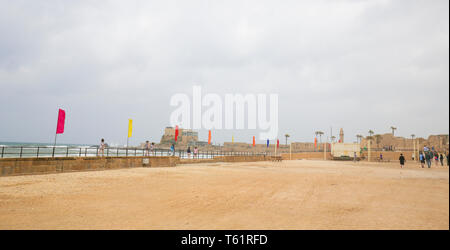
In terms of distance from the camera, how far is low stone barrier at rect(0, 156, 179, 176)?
33.1 feet

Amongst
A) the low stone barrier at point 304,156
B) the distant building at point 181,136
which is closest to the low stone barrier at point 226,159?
the low stone barrier at point 304,156

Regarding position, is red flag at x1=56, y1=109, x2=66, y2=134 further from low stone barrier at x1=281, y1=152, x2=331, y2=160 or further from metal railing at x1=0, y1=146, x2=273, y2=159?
low stone barrier at x1=281, y1=152, x2=331, y2=160

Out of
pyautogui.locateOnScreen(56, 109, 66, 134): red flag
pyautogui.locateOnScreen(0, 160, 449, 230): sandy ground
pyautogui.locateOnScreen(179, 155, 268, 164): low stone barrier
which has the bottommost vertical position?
pyautogui.locateOnScreen(179, 155, 268, 164): low stone barrier

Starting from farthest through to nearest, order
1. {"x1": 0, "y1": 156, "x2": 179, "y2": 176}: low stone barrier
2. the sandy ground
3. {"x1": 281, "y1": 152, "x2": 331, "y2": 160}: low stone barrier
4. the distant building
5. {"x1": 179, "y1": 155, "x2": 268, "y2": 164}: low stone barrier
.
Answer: the distant building → {"x1": 281, "y1": 152, "x2": 331, "y2": 160}: low stone barrier → {"x1": 179, "y1": 155, "x2": 268, "y2": 164}: low stone barrier → {"x1": 0, "y1": 156, "x2": 179, "y2": 176}: low stone barrier → the sandy ground

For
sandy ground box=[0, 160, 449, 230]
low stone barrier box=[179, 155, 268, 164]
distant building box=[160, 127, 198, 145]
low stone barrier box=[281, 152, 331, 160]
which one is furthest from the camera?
distant building box=[160, 127, 198, 145]

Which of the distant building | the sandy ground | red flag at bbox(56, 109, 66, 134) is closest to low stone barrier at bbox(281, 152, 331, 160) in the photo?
red flag at bbox(56, 109, 66, 134)

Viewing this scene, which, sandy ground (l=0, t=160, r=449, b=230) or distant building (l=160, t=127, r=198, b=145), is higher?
distant building (l=160, t=127, r=198, b=145)

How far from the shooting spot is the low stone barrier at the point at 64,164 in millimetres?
10086

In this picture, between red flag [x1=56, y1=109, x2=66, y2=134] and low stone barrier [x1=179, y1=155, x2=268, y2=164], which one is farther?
low stone barrier [x1=179, y1=155, x2=268, y2=164]

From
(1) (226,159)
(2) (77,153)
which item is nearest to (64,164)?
(2) (77,153)

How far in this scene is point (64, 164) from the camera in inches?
480
